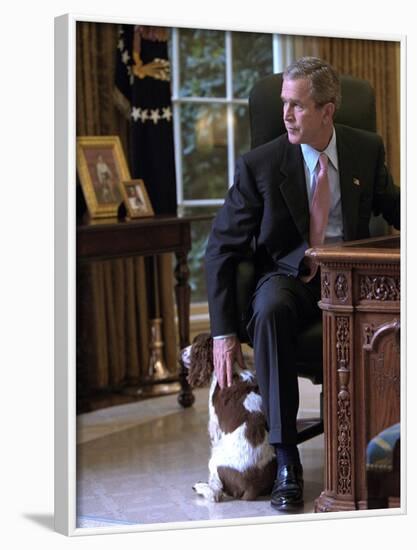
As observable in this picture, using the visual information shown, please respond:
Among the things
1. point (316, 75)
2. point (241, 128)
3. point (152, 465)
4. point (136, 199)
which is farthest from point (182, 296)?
point (316, 75)

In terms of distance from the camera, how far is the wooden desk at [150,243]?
4531 mm

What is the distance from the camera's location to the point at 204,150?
19.6 feet

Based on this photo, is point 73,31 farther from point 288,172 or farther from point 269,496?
point 269,496

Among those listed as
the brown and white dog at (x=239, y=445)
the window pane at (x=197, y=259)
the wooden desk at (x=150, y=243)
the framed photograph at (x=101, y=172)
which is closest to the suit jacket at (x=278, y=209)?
the brown and white dog at (x=239, y=445)

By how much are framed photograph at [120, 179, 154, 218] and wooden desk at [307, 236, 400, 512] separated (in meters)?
1.64

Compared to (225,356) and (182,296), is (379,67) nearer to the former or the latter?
(182,296)

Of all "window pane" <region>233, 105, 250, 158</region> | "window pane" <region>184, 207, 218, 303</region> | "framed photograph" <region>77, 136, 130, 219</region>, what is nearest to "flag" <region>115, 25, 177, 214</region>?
"framed photograph" <region>77, 136, 130, 219</region>

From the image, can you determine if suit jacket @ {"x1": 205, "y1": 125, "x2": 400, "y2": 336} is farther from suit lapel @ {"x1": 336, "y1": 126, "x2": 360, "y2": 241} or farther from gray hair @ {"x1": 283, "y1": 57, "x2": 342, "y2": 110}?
gray hair @ {"x1": 283, "y1": 57, "x2": 342, "y2": 110}

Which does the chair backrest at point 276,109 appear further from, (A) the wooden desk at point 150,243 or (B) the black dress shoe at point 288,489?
(B) the black dress shoe at point 288,489

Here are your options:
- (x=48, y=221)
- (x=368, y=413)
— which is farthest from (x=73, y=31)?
(x=368, y=413)

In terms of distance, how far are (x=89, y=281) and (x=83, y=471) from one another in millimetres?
1335

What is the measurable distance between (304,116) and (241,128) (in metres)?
2.48

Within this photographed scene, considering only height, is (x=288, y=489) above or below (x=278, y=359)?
below

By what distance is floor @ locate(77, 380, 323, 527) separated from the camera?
3.49 meters
